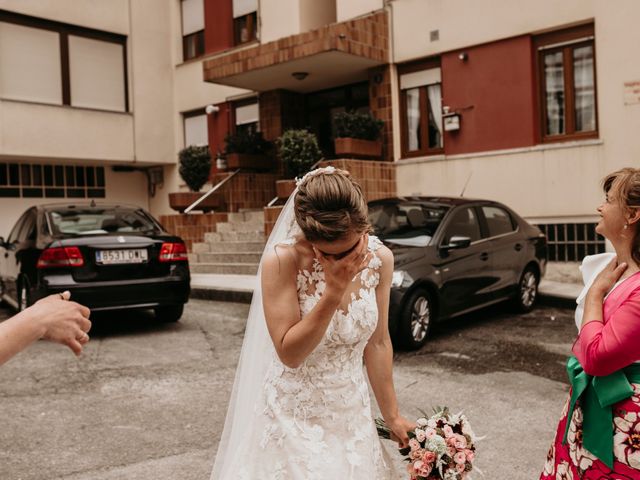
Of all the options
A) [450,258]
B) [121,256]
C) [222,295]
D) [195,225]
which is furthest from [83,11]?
[450,258]

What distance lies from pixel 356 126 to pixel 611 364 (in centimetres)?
1297

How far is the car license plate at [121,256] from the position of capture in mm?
8117

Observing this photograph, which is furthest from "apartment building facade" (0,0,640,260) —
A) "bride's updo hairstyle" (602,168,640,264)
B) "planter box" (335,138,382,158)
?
"bride's updo hairstyle" (602,168,640,264)

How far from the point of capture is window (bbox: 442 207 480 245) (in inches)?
330

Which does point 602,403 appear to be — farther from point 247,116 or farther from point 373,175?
point 247,116

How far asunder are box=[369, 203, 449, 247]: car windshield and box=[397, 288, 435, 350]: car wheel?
0.68 m

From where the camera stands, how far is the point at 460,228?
8.65 meters

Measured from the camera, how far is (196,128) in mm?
21016

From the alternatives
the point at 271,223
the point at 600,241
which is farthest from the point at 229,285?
the point at 600,241

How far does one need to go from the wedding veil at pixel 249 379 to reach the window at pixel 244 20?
17040 millimetres

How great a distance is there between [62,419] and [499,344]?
15.6ft

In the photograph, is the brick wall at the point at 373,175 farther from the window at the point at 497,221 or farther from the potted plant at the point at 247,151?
Result: the window at the point at 497,221

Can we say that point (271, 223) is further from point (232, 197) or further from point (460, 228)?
point (460, 228)

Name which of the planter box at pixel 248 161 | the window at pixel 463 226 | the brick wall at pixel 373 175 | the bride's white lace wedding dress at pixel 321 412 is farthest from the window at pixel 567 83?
the bride's white lace wedding dress at pixel 321 412
